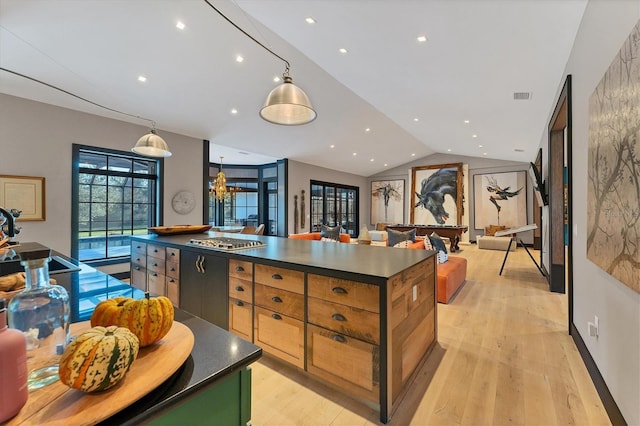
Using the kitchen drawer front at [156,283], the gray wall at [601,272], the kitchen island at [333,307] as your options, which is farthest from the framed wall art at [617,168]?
the kitchen drawer front at [156,283]

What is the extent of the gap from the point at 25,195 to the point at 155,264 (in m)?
2.72

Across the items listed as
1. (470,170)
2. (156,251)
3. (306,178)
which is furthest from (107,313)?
(470,170)

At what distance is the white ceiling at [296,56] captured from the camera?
2643 mm

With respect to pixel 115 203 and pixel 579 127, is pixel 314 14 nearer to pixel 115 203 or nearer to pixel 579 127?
pixel 579 127

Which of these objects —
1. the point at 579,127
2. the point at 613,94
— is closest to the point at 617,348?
the point at 613,94

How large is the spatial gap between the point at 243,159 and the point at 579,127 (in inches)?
330

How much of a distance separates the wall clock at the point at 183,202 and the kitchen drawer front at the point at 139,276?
7.48ft

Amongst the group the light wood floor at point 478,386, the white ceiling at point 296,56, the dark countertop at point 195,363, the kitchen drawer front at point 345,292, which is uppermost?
the white ceiling at point 296,56

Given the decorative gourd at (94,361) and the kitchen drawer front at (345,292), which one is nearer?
the decorative gourd at (94,361)

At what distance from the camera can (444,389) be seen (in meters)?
2.00

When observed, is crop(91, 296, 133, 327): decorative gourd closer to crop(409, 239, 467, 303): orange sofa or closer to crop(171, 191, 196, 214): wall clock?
crop(409, 239, 467, 303): orange sofa

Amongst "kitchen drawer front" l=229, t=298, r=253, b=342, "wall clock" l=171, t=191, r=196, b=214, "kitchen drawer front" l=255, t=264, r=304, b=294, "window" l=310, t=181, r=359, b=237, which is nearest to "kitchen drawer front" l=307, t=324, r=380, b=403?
"kitchen drawer front" l=255, t=264, r=304, b=294

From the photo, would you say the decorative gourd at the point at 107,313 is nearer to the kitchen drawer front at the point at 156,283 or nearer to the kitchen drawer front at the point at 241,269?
the kitchen drawer front at the point at 241,269

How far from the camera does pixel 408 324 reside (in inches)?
78.0
